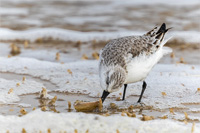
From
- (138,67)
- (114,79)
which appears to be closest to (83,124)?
(114,79)

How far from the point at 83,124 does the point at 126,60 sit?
1.08m

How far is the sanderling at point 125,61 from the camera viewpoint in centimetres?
427

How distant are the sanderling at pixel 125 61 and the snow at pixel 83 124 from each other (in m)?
0.48

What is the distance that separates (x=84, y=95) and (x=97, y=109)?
82 cm

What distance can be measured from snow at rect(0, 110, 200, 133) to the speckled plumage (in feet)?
1.66

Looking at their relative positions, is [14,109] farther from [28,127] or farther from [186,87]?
[186,87]

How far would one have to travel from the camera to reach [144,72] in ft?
15.2

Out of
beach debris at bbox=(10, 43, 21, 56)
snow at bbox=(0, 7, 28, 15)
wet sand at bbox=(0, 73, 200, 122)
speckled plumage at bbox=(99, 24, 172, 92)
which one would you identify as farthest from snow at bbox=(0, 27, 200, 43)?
speckled plumage at bbox=(99, 24, 172, 92)

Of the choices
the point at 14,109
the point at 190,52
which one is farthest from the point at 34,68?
the point at 190,52

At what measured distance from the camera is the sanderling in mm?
4273

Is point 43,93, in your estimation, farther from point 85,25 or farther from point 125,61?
point 85,25

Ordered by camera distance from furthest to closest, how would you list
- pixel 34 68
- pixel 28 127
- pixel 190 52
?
pixel 190 52 < pixel 34 68 < pixel 28 127

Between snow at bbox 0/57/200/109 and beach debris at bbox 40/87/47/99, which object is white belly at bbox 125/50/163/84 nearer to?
snow at bbox 0/57/200/109

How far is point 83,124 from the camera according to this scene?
3881 mm
